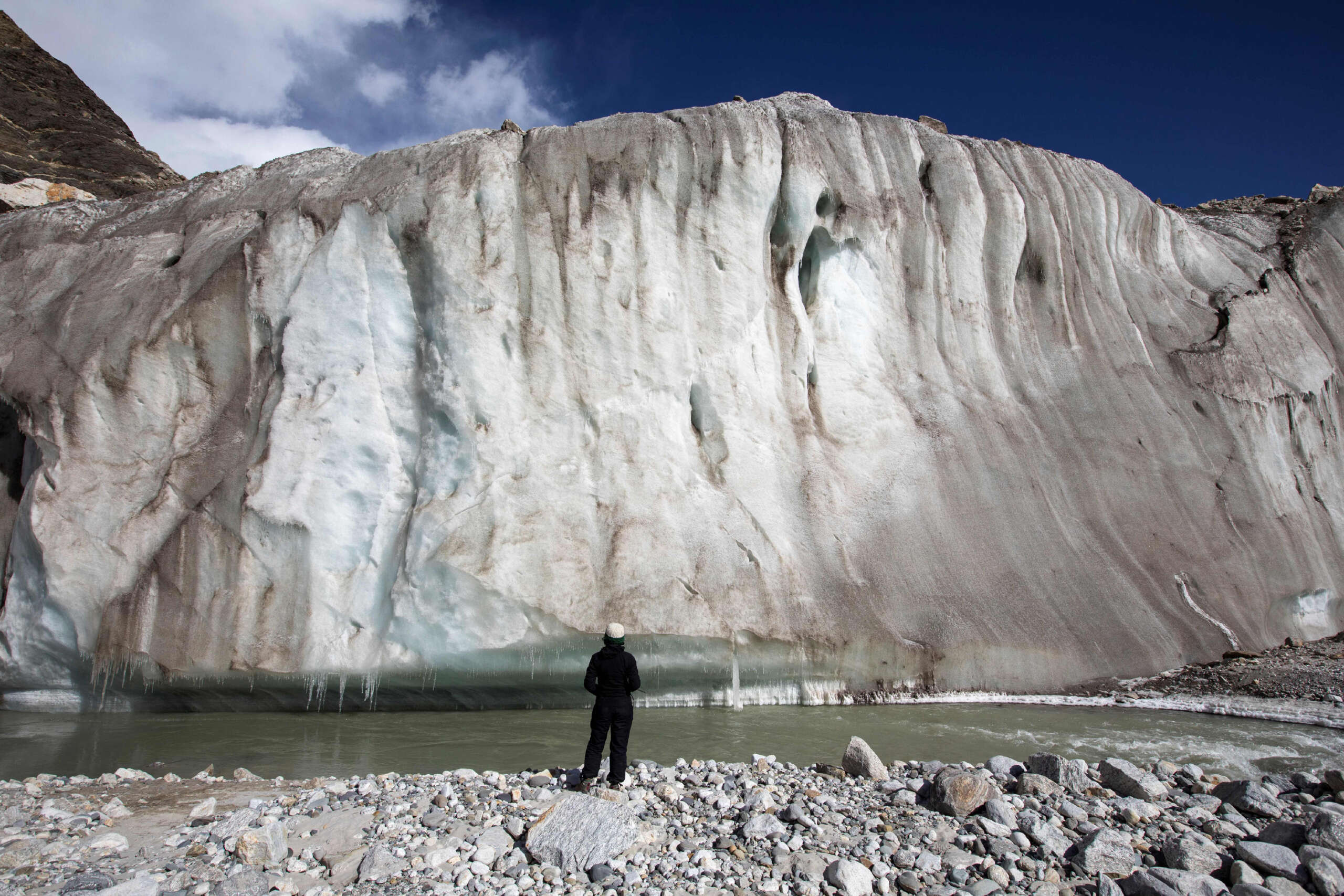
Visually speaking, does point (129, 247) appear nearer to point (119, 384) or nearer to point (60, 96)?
point (119, 384)

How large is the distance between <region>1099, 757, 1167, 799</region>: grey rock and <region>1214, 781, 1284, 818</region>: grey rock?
1.22 ft

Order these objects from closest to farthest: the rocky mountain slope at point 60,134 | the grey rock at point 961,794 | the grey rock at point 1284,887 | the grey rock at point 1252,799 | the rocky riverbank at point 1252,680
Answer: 1. the grey rock at point 1284,887
2. the grey rock at point 961,794
3. the grey rock at point 1252,799
4. the rocky riverbank at point 1252,680
5. the rocky mountain slope at point 60,134

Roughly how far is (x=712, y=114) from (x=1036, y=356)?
254 inches

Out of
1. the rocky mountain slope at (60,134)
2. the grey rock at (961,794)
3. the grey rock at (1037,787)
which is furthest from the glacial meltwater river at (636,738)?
the rocky mountain slope at (60,134)

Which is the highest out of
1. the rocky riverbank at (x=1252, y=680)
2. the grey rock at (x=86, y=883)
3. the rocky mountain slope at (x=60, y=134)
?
the rocky mountain slope at (x=60, y=134)

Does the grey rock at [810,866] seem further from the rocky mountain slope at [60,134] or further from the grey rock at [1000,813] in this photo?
the rocky mountain slope at [60,134]

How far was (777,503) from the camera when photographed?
402 inches

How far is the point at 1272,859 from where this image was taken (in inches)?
160

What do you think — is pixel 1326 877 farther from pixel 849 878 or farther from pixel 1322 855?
A: pixel 849 878

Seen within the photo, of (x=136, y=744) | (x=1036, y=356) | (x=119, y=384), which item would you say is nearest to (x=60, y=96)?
(x=119, y=384)

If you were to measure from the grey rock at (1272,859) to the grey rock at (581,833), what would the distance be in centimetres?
317

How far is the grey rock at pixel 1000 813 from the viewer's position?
177 inches

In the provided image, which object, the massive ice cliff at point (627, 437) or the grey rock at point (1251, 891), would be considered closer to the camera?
the grey rock at point (1251, 891)

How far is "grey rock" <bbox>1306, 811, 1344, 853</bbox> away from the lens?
13.6 ft
